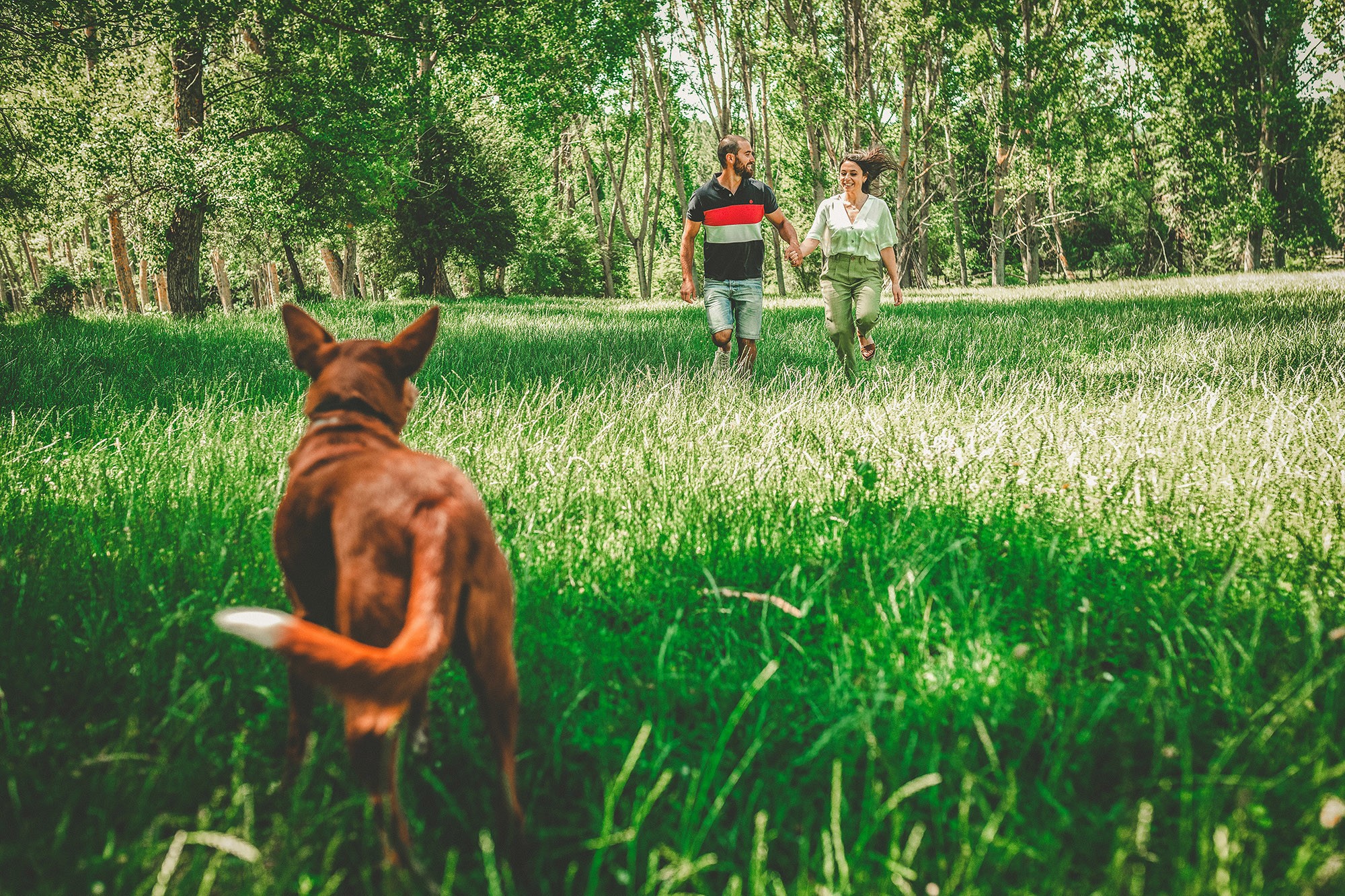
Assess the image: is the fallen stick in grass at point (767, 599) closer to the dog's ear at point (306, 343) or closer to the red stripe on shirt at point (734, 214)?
the dog's ear at point (306, 343)

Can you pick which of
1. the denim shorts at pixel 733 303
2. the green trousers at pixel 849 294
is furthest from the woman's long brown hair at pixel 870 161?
the denim shorts at pixel 733 303

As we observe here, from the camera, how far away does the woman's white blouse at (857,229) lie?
6797mm

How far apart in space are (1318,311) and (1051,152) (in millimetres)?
20008

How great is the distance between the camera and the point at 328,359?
1892 mm

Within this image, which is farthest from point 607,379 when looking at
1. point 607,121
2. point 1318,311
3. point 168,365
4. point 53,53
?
point 607,121

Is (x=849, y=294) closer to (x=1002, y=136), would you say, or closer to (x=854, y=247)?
(x=854, y=247)

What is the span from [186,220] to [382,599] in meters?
15.7

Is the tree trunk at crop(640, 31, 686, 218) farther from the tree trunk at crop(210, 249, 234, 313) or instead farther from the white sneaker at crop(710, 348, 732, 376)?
the tree trunk at crop(210, 249, 234, 313)

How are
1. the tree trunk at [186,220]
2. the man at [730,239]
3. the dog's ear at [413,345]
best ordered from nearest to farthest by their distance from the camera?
the dog's ear at [413,345] → the man at [730,239] → the tree trunk at [186,220]

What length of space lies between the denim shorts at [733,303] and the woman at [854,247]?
0.53m

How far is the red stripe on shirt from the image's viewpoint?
22.8 feet

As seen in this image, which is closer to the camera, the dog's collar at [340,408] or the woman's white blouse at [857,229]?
the dog's collar at [340,408]

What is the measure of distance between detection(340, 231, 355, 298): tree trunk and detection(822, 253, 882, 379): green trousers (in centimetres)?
2501

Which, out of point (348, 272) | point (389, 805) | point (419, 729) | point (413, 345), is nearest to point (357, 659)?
point (389, 805)
